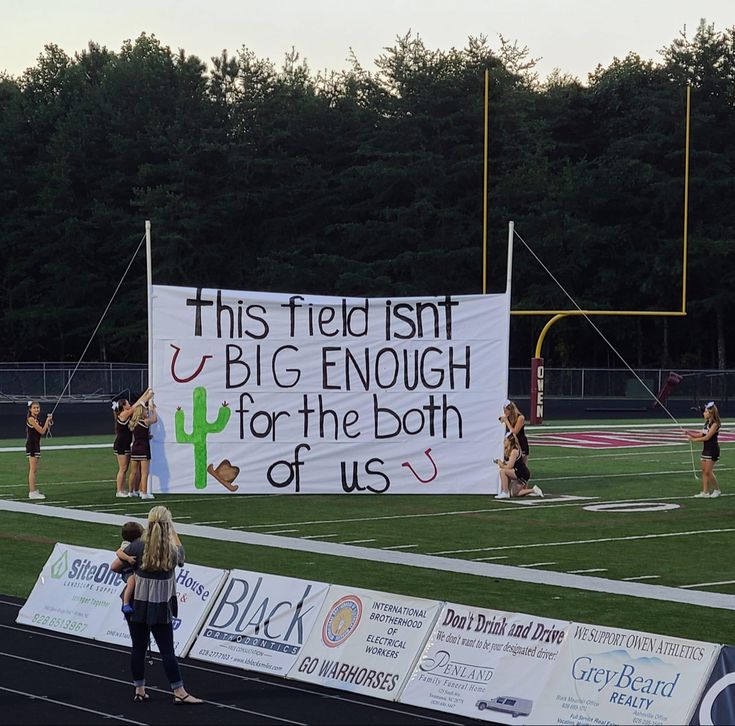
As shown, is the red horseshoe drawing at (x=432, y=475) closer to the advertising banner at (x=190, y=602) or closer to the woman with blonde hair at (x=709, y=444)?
the woman with blonde hair at (x=709, y=444)

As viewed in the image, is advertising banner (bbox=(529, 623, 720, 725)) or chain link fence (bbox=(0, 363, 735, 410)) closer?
advertising banner (bbox=(529, 623, 720, 725))

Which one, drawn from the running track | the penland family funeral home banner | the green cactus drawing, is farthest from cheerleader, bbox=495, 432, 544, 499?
the running track

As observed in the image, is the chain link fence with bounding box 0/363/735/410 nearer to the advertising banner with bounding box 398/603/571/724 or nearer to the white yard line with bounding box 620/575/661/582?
the white yard line with bounding box 620/575/661/582

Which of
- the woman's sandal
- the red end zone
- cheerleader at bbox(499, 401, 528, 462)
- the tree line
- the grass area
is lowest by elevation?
the red end zone

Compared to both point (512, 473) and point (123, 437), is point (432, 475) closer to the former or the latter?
point (512, 473)

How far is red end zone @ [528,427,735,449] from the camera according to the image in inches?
1286

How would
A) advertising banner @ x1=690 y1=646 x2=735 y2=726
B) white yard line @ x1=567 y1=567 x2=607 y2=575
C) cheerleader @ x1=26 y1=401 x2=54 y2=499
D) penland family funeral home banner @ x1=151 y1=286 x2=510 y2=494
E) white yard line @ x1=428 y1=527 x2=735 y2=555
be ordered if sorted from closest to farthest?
advertising banner @ x1=690 y1=646 x2=735 y2=726 < white yard line @ x1=567 y1=567 x2=607 y2=575 < white yard line @ x1=428 y1=527 x2=735 y2=555 < cheerleader @ x1=26 y1=401 x2=54 y2=499 < penland family funeral home banner @ x1=151 y1=286 x2=510 y2=494

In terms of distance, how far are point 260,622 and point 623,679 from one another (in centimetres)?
329

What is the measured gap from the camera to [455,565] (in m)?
15.0

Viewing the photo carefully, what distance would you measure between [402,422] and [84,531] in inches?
238

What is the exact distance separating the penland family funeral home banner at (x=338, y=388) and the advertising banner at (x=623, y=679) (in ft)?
42.3

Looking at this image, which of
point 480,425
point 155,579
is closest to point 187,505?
point 480,425

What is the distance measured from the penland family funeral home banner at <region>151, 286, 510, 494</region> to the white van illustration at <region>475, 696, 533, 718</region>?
12.6 metres

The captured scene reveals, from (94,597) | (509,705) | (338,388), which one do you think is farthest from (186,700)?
(338,388)
